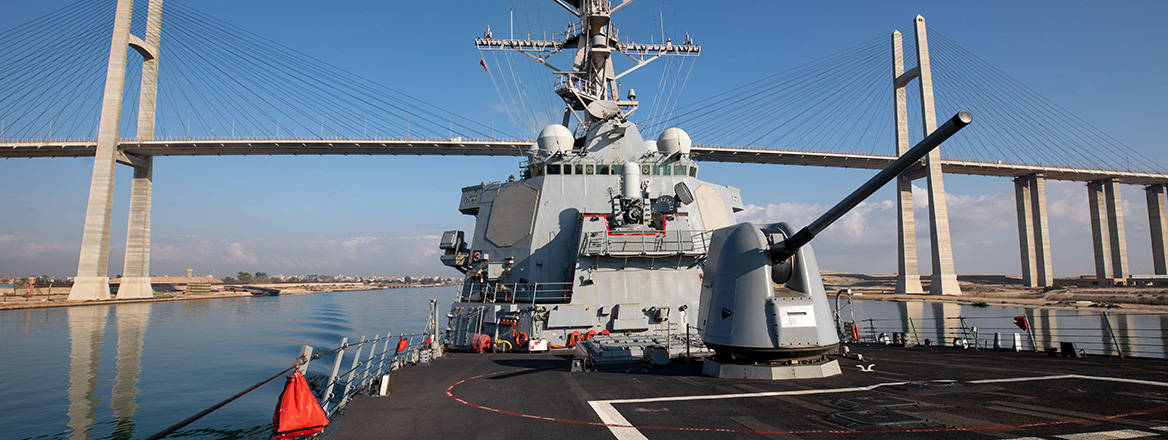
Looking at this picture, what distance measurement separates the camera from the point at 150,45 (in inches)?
1892

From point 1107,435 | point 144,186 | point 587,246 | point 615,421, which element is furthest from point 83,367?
point 144,186

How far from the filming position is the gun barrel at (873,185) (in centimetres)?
579

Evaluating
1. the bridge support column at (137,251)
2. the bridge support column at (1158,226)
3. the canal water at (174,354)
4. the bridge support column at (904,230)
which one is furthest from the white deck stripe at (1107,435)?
the bridge support column at (1158,226)

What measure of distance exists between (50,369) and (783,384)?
22139 millimetres

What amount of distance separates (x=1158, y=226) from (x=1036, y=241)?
583 inches

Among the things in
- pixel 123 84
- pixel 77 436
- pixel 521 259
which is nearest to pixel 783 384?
pixel 521 259

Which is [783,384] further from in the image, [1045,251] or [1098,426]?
[1045,251]

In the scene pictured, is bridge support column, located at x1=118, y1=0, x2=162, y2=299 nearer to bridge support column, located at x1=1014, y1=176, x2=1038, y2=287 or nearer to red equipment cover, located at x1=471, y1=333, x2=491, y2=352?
red equipment cover, located at x1=471, y1=333, x2=491, y2=352

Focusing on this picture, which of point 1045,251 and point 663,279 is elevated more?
point 1045,251

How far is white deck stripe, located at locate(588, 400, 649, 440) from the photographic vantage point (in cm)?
497

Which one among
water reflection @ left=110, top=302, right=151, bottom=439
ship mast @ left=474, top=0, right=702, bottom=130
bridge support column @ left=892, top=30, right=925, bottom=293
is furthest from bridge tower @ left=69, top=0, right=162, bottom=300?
bridge support column @ left=892, top=30, right=925, bottom=293

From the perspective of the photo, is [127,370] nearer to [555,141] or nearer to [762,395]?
[555,141]

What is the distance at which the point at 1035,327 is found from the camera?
93.2ft

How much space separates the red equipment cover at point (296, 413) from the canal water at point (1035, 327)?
1601cm
